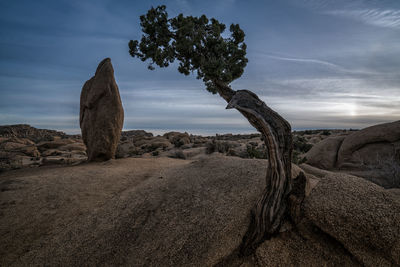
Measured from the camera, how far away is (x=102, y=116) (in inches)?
360

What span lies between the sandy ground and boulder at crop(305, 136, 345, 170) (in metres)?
7.04

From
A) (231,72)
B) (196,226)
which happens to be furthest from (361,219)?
(231,72)

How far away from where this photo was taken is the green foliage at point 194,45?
15.7ft

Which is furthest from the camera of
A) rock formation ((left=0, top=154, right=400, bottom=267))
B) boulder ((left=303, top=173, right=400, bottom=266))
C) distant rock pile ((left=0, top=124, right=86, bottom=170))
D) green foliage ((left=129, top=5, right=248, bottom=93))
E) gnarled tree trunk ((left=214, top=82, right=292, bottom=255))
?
distant rock pile ((left=0, top=124, right=86, bottom=170))

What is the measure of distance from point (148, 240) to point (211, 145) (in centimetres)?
1234

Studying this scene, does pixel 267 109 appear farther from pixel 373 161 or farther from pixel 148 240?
pixel 373 161

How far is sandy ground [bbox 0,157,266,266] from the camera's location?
3.04 metres

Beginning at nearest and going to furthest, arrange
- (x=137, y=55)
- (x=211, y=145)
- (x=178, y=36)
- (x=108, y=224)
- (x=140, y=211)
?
(x=108, y=224), (x=140, y=211), (x=178, y=36), (x=137, y=55), (x=211, y=145)

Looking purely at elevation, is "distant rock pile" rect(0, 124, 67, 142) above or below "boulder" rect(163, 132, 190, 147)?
above

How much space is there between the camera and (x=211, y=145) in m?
15.4

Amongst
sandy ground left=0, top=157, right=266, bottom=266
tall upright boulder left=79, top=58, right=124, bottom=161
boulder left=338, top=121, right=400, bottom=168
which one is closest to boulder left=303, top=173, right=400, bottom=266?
sandy ground left=0, top=157, right=266, bottom=266

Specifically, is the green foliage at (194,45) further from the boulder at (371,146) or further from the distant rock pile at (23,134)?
the distant rock pile at (23,134)

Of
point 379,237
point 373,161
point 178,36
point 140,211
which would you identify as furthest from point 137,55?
point 373,161

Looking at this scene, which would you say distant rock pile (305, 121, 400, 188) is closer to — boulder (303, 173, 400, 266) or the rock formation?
the rock formation
